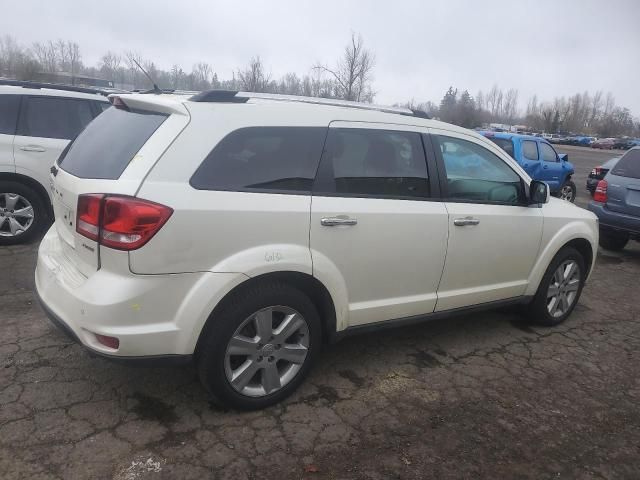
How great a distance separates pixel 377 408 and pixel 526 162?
400 inches

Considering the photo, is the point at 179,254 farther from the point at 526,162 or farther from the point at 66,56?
the point at 66,56

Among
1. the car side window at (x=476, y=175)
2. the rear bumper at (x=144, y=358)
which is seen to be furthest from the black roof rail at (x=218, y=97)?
the car side window at (x=476, y=175)

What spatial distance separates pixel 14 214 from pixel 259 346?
169 inches

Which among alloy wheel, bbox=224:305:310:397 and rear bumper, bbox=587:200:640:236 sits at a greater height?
rear bumper, bbox=587:200:640:236

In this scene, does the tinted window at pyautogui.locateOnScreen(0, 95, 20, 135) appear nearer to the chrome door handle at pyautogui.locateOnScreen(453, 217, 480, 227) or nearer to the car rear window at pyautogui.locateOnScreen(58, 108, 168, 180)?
the car rear window at pyautogui.locateOnScreen(58, 108, 168, 180)

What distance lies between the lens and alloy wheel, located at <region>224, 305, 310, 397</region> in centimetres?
286

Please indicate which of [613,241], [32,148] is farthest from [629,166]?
[32,148]

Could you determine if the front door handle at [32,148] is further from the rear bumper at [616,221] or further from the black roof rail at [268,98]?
the rear bumper at [616,221]

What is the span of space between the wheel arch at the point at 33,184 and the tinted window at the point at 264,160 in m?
4.00

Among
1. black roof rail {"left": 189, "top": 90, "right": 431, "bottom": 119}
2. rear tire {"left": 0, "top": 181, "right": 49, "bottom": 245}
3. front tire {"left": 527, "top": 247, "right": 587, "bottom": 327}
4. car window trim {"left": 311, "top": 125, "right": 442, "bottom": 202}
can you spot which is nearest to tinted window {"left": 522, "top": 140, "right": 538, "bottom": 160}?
front tire {"left": 527, "top": 247, "right": 587, "bottom": 327}

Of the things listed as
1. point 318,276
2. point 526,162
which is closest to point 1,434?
point 318,276

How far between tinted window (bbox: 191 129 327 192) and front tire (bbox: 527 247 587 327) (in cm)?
259

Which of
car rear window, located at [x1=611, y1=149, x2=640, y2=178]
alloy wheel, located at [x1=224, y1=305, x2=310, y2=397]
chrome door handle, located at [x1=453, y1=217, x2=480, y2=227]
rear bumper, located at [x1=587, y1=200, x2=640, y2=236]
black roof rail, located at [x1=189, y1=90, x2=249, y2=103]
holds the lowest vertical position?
alloy wheel, located at [x1=224, y1=305, x2=310, y2=397]

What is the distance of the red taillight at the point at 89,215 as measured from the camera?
2564mm
